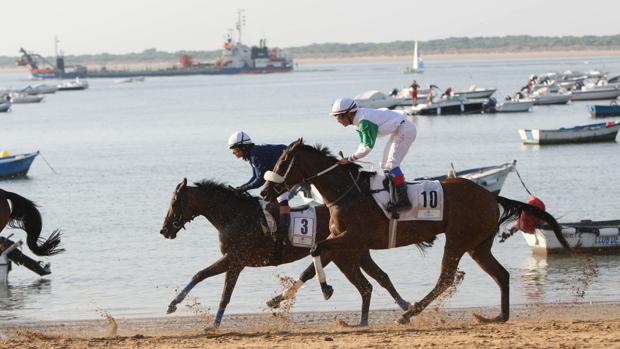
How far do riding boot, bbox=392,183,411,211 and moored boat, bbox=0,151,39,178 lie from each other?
31.8 metres

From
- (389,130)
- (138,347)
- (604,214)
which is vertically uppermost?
(389,130)

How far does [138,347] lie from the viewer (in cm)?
1365

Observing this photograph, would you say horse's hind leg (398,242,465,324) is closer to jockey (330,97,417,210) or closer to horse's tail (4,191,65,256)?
jockey (330,97,417,210)

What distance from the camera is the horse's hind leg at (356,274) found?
1515 centimetres

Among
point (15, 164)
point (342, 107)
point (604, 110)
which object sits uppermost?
point (342, 107)

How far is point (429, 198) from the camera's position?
14.6 m

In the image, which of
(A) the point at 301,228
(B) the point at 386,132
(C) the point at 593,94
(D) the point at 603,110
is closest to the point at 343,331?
(A) the point at 301,228

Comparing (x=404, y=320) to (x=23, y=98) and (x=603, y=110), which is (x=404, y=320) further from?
(x=23, y=98)

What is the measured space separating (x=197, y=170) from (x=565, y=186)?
16370 millimetres

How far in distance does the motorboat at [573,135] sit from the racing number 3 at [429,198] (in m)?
39.4

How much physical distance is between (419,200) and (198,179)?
30367mm

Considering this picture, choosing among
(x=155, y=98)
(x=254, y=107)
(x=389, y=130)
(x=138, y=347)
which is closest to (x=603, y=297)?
(x=389, y=130)

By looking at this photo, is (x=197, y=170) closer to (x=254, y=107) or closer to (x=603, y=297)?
(x=603, y=297)

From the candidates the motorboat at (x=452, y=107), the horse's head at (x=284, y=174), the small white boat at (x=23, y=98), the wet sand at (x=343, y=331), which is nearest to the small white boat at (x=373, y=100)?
the motorboat at (x=452, y=107)
